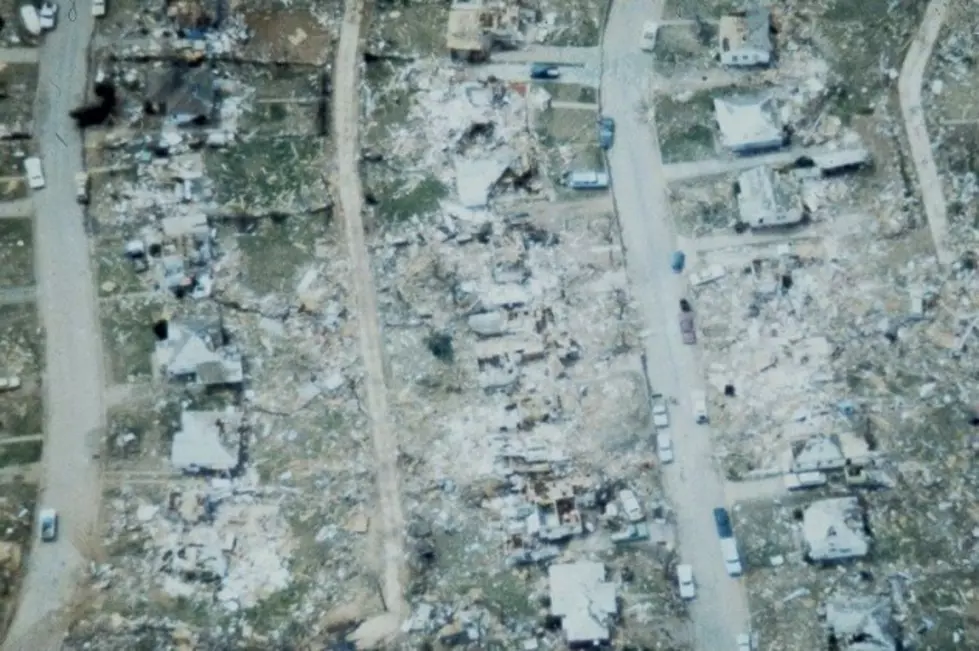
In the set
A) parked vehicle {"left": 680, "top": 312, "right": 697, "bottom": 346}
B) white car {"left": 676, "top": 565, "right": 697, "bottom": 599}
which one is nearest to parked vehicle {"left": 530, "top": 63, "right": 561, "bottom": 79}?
parked vehicle {"left": 680, "top": 312, "right": 697, "bottom": 346}

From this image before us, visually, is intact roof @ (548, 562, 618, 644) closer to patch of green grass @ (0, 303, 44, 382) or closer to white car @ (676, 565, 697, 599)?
white car @ (676, 565, 697, 599)

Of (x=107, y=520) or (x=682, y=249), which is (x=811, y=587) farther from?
(x=107, y=520)

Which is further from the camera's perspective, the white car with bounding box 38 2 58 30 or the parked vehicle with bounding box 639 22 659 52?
the parked vehicle with bounding box 639 22 659 52

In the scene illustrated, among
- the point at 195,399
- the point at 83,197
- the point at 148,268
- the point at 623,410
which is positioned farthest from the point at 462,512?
the point at 83,197

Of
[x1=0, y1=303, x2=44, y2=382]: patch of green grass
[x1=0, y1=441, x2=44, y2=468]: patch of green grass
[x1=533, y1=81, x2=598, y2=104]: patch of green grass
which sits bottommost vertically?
[x1=0, y1=441, x2=44, y2=468]: patch of green grass

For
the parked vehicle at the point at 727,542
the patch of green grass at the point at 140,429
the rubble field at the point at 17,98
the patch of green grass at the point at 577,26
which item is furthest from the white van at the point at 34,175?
the parked vehicle at the point at 727,542

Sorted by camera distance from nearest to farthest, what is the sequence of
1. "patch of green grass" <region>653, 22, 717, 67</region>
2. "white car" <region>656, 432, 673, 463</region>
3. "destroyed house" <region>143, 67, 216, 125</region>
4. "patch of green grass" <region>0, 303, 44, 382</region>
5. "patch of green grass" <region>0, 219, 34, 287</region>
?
"white car" <region>656, 432, 673, 463</region>
"patch of green grass" <region>0, 303, 44, 382</region>
"patch of green grass" <region>0, 219, 34, 287</region>
"destroyed house" <region>143, 67, 216, 125</region>
"patch of green grass" <region>653, 22, 717, 67</region>
